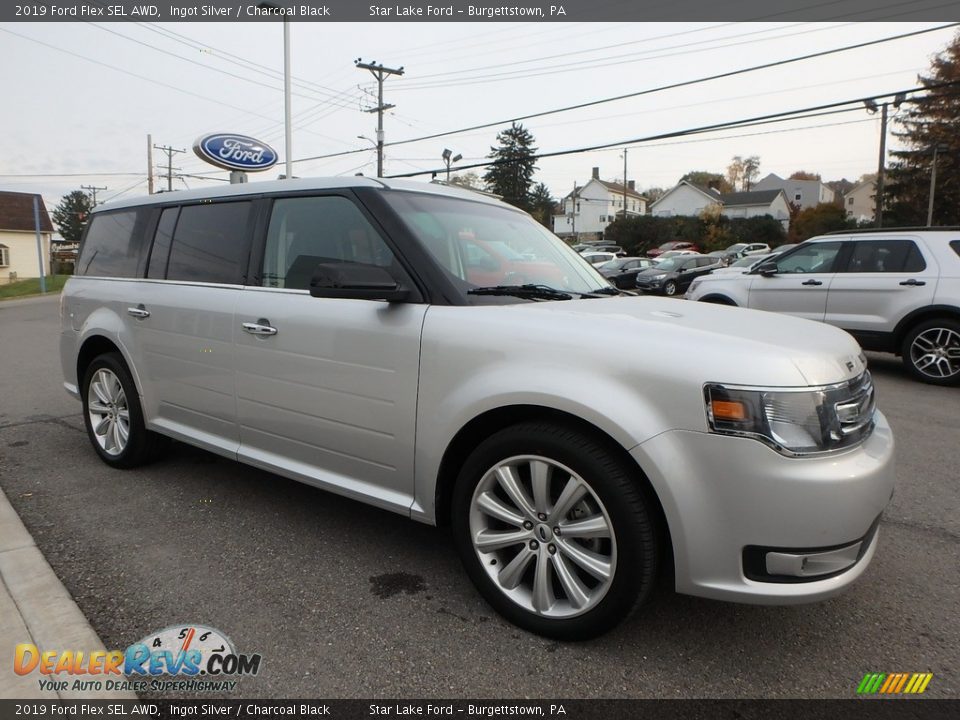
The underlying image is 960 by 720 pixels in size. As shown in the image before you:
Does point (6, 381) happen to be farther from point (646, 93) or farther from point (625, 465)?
point (646, 93)

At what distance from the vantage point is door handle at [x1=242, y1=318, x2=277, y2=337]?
308 cm

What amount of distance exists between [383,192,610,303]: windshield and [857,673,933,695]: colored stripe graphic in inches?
75.8

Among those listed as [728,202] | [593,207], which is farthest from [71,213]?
[728,202]

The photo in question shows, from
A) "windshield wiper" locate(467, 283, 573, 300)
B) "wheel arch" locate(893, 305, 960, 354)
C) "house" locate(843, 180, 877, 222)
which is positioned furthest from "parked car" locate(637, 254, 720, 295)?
"house" locate(843, 180, 877, 222)

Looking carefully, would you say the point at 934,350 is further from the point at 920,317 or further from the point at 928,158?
the point at 928,158

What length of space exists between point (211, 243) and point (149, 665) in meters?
2.28

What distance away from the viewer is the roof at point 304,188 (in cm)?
308

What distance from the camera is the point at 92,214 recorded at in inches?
184

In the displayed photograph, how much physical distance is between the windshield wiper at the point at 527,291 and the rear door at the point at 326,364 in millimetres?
310

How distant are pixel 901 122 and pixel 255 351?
51441 mm

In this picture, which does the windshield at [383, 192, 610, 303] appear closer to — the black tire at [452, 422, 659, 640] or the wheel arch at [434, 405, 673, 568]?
the wheel arch at [434, 405, 673, 568]

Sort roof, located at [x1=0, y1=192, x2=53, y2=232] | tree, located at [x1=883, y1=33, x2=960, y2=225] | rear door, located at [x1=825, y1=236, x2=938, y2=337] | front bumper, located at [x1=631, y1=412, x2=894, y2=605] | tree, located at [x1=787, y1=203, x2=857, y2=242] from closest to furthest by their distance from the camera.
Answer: front bumper, located at [x1=631, y1=412, x2=894, y2=605]
rear door, located at [x1=825, y1=236, x2=938, y2=337]
tree, located at [x1=883, y1=33, x2=960, y2=225]
tree, located at [x1=787, y1=203, x2=857, y2=242]
roof, located at [x1=0, y1=192, x2=53, y2=232]

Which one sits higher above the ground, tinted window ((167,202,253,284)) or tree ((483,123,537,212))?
tree ((483,123,537,212))
